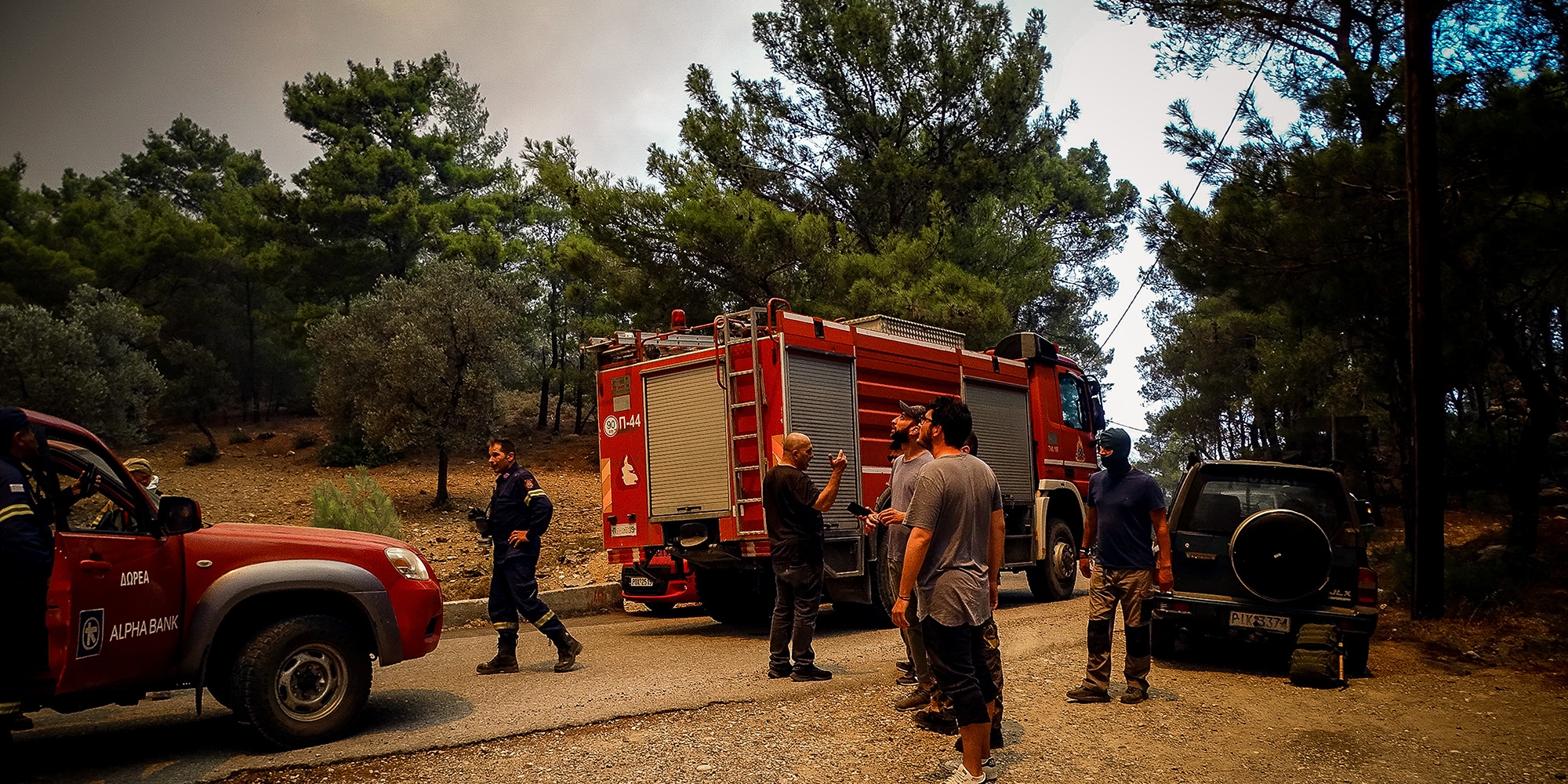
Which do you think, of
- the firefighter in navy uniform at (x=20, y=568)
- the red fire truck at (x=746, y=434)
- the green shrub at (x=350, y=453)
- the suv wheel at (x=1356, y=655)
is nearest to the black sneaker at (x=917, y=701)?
the red fire truck at (x=746, y=434)

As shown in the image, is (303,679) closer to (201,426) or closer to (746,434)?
(746,434)

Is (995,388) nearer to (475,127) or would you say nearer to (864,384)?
(864,384)

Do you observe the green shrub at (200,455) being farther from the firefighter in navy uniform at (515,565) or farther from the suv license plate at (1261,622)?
the suv license plate at (1261,622)

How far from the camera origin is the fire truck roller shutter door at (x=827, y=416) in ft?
32.3

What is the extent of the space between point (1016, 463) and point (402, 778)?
919 cm

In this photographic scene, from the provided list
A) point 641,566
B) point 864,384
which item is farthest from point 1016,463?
point 641,566

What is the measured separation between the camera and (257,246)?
36.3 meters

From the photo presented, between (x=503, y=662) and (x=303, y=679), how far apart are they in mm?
2377

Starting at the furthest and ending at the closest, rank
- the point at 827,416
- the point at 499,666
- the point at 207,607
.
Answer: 1. the point at 827,416
2. the point at 499,666
3. the point at 207,607

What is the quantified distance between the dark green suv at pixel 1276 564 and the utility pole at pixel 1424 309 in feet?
8.53

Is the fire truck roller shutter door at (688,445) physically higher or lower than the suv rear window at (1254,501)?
higher

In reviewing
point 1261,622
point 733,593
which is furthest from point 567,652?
point 1261,622

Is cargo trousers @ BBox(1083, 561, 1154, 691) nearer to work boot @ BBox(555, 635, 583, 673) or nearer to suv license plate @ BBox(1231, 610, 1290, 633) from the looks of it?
suv license plate @ BBox(1231, 610, 1290, 633)

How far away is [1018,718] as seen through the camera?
6434 millimetres
